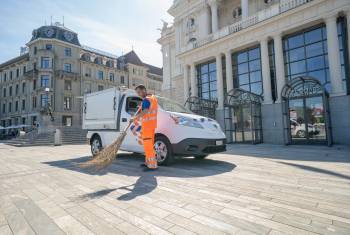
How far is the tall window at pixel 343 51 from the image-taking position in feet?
38.9

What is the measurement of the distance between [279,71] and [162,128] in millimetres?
11811

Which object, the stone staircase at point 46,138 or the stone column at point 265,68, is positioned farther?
the stone staircase at point 46,138

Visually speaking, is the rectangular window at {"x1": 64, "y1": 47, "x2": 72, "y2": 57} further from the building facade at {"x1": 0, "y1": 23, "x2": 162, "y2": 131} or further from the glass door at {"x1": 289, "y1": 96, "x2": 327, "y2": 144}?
the glass door at {"x1": 289, "y1": 96, "x2": 327, "y2": 144}

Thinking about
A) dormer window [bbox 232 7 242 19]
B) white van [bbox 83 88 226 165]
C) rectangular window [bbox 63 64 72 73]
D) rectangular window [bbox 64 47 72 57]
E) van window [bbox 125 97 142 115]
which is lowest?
white van [bbox 83 88 226 165]

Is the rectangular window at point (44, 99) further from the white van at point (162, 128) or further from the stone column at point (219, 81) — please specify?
the white van at point (162, 128)

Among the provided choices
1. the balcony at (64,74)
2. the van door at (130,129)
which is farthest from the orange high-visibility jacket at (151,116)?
the balcony at (64,74)

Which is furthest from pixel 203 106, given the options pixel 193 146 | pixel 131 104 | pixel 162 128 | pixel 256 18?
pixel 193 146

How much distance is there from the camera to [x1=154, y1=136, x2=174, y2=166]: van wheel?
17.8 ft

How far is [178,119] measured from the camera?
535cm

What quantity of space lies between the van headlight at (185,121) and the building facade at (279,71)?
9279 millimetres

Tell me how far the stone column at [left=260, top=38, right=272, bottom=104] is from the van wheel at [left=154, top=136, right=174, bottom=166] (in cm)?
1127

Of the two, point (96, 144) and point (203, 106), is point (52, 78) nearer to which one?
point (203, 106)

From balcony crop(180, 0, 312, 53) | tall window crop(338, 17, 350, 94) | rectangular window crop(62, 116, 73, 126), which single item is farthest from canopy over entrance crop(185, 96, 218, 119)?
rectangular window crop(62, 116, 73, 126)

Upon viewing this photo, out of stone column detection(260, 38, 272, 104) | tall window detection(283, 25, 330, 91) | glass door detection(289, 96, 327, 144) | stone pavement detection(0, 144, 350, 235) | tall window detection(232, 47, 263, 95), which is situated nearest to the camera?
stone pavement detection(0, 144, 350, 235)
